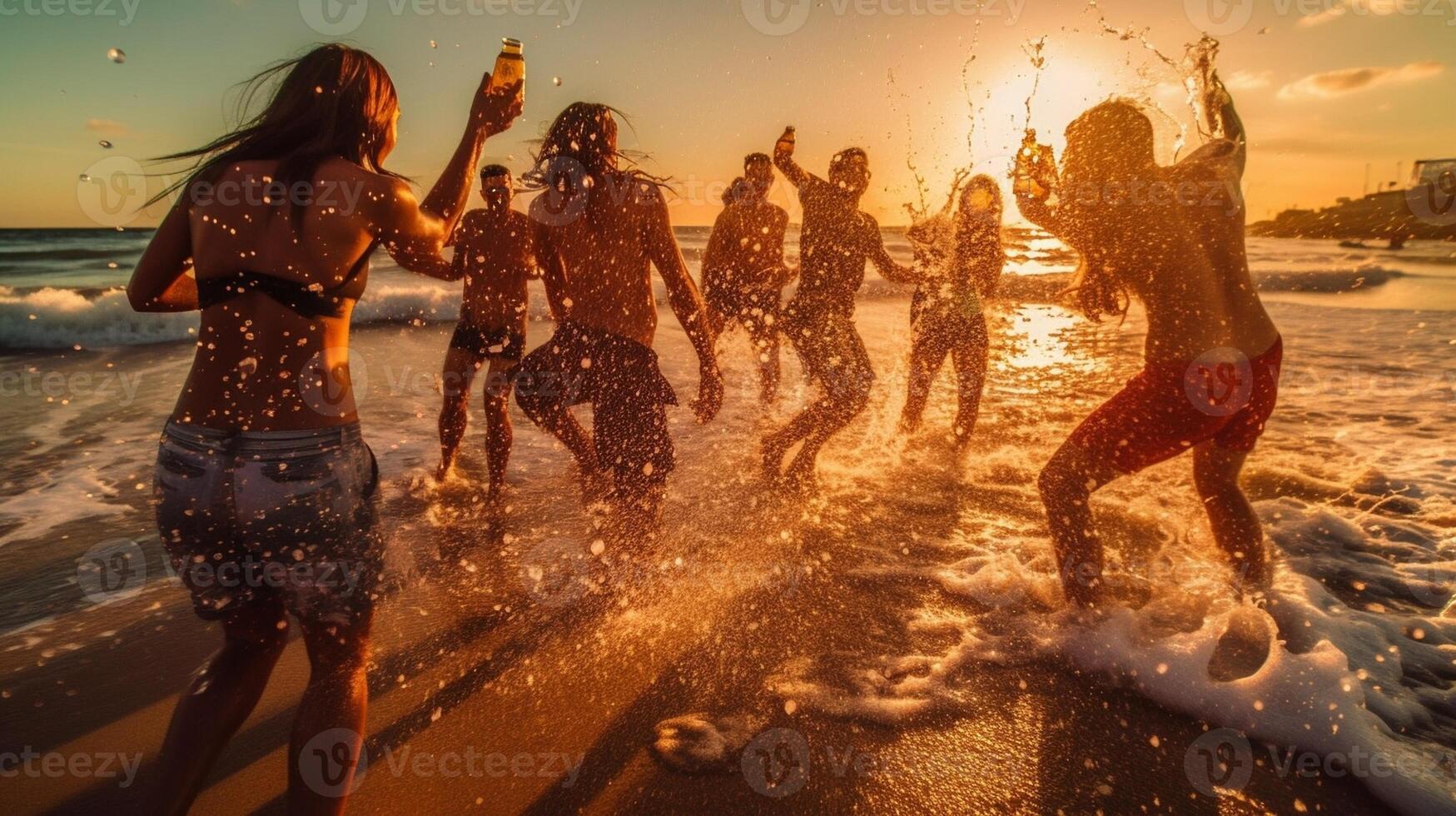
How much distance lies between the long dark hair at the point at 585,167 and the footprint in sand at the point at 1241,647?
3.00m

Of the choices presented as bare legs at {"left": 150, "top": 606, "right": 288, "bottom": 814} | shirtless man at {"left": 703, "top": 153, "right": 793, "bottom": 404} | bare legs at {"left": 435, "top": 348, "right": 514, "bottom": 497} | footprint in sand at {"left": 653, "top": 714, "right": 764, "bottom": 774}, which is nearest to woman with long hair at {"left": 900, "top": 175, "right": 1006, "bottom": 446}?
shirtless man at {"left": 703, "top": 153, "right": 793, "bottom": 404}

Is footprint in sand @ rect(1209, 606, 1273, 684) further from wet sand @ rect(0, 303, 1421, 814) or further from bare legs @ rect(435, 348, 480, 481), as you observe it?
bare legs @ rect(435, 348, 480, 481)

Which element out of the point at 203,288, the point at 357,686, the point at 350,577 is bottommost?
the point at 357,686

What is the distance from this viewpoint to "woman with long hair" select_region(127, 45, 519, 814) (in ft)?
5.08

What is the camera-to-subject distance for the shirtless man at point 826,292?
15.7 feet

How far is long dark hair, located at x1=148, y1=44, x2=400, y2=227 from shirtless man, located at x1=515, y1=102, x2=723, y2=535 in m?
1.19

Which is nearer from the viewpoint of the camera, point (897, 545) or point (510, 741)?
point (510, 741)

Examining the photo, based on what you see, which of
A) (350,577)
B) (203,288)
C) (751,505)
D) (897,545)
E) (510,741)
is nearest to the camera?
(203,288)

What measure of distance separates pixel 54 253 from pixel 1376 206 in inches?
3314

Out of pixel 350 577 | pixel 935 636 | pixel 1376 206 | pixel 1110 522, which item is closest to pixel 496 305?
pixel 350 577

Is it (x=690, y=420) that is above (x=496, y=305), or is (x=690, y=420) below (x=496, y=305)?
below

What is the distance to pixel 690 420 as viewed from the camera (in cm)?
654

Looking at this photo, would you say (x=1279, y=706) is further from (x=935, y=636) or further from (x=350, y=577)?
(x=350, y=577)

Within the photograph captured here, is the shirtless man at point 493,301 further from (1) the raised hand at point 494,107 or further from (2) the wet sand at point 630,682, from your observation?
(1) the raised hand at point 494,107
